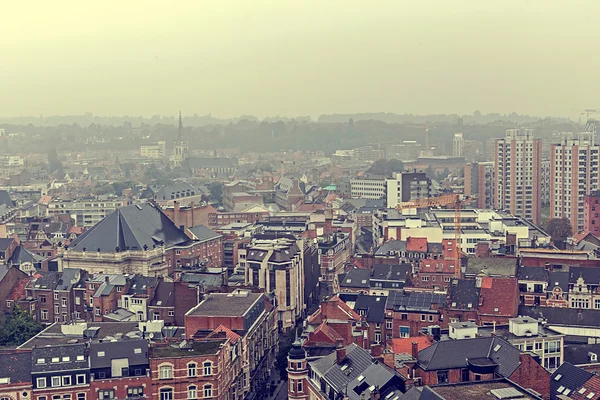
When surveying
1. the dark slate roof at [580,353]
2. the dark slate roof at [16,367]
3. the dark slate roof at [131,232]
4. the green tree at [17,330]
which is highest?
the dark slate roof at [131,232]

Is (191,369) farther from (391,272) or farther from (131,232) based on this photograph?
(131,232)

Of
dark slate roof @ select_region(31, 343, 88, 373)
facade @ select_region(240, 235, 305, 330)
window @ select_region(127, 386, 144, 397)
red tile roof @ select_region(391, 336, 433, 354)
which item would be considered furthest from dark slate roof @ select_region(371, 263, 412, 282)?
dark slate roof @ select_region(31, 343, 88, 373)

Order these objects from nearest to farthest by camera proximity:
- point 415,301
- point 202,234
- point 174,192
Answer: point 415,301, point 202,234, point 174,192

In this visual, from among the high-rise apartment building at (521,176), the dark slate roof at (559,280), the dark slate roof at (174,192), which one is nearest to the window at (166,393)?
the dark slate roof at (559,280)

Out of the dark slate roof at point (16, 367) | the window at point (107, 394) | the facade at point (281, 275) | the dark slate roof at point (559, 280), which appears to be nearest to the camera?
the dark slate roof at point (16, 367)

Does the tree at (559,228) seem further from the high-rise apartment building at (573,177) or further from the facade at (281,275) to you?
the facade at (281,275)

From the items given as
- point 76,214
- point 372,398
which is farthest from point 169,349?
point 76,214

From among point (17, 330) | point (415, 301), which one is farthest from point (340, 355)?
point (17, 330)

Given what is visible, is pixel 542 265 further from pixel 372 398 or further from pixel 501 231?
pixel 372 398
